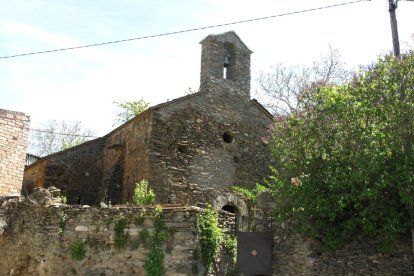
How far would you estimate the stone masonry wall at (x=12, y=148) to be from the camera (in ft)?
47.8

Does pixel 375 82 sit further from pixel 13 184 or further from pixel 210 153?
pixel 13 184

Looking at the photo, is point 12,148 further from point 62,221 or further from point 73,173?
point 62,221

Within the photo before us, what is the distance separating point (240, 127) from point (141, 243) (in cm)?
897

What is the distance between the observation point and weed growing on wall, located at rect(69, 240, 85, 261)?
10.6 meters

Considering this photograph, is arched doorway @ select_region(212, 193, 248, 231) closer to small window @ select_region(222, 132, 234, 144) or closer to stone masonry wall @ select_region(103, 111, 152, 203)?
small window @ select_region(222, 132, 234, 144)

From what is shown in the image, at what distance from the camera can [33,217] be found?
1156 cm

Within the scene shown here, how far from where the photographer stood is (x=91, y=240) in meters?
10.6

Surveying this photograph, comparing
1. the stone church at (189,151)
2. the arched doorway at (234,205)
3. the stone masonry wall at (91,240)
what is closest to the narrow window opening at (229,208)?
the arched doorway at (234,205)

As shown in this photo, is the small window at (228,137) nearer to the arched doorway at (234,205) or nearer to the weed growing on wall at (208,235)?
the arched doorway at (234,205)

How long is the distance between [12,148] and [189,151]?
A: 19.2 feet

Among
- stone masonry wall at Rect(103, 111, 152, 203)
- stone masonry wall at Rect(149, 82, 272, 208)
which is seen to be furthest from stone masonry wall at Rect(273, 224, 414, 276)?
stone masonry wall at Rect(103, 111, 152, 203)

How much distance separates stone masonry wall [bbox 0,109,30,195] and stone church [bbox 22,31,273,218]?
321 cm

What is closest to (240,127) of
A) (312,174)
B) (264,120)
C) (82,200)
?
(264,120)

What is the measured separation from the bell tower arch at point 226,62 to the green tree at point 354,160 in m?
7.39
